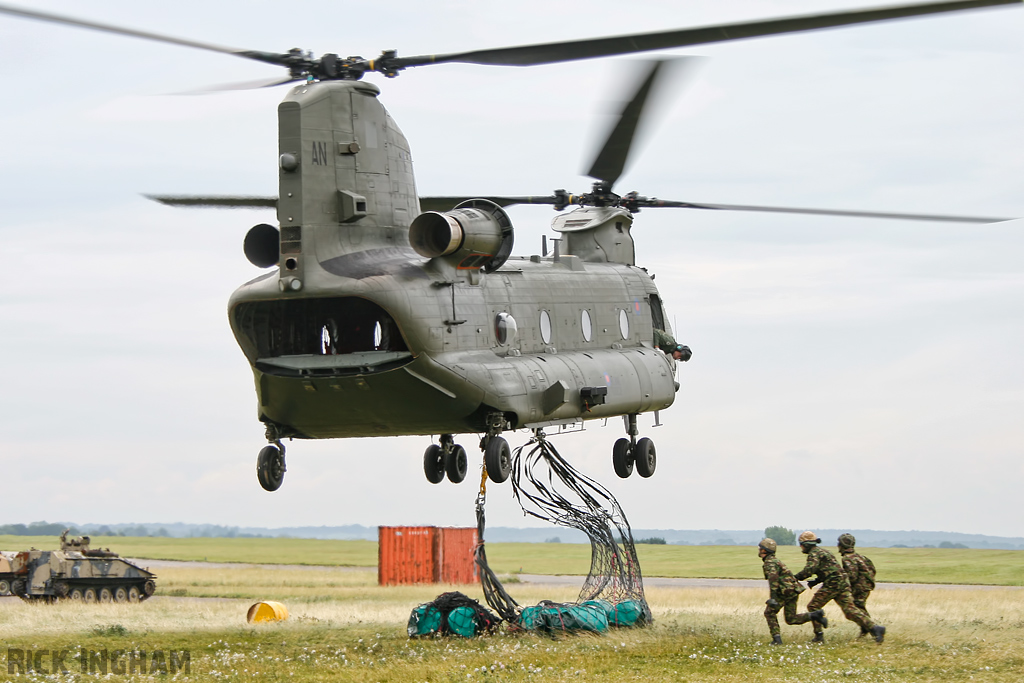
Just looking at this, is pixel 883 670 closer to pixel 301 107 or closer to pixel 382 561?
pixel 301 107

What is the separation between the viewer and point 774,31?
45.8ft

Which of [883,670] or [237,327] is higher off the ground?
[237,327]

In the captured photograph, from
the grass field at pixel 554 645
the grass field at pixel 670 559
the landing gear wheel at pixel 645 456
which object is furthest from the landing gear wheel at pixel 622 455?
the grass field at pixel 670 559

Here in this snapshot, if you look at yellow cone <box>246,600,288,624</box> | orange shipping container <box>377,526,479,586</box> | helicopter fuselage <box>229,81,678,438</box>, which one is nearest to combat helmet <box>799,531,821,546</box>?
helicopter fuselage <box>229,81,678,438</box>

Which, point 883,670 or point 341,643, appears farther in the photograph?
point 341,643

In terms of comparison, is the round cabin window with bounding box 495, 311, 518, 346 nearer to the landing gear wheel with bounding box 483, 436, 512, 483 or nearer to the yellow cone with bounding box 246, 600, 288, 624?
the landing gear wheel with bounding box 483, 436, 512, 483

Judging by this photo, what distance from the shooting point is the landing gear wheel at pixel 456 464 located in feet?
67.1

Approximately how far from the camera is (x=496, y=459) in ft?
63.0

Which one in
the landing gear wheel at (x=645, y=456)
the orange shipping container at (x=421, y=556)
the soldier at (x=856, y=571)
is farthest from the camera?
the orange shipping container at (x=421, y=556)

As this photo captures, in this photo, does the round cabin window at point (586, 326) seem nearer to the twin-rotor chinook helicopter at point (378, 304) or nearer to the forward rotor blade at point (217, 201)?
the twin-rotor chinook helicopter at point (378, 304)

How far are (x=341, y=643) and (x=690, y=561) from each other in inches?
2070

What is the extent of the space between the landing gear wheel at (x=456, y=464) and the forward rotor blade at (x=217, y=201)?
556 cm

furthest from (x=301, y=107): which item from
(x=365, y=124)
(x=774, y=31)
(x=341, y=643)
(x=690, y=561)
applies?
(x=690, y=561)

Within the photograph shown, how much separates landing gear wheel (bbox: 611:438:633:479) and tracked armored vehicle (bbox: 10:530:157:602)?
21698 mm
